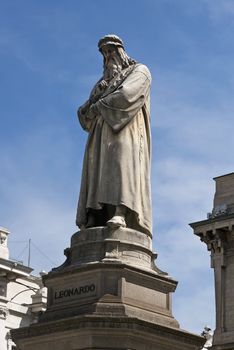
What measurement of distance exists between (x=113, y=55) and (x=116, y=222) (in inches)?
141

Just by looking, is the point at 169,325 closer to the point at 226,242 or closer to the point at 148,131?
the point at 148,131

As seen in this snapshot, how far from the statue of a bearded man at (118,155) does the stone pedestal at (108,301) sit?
18.1 inches

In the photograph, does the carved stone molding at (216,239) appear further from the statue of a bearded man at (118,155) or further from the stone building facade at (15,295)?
the statue of a bearded man at (118,155)

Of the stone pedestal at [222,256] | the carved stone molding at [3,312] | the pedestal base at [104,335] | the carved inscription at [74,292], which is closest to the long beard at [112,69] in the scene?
the carved inscription at [74,292]

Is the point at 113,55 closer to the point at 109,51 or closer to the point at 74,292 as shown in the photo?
the point at 109,51

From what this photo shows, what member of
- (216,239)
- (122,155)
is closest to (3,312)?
(216,239)

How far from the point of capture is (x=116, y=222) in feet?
57.5

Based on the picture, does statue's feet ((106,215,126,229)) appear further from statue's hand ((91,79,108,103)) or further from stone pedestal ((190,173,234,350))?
stone pedestal ((190,173,234,350))

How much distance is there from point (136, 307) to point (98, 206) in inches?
85.2

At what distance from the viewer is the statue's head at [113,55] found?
760 inches

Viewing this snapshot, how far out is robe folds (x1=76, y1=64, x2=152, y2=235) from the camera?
18.0 m

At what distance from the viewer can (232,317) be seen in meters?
55.4

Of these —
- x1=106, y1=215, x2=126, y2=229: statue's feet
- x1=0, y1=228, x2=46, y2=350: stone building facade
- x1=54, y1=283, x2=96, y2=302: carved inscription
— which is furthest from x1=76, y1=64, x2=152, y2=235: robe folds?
x1=0, y1=228, x2=46, y2=350: stone building facade

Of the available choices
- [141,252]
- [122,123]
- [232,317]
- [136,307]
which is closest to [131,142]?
[122,123]
